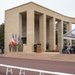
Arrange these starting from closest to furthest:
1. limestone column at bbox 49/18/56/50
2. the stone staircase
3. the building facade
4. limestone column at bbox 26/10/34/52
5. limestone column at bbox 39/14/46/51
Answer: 1. the stone staircase
2. limestone column at bbox 26/10/34/52
3. the building facade
4. limestone column at bbox 39/14/46/51
5. limestone column at bbox 49/18/56/50

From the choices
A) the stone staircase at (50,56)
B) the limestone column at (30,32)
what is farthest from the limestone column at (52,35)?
the stone staircase at (50,56)

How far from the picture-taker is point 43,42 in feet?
122

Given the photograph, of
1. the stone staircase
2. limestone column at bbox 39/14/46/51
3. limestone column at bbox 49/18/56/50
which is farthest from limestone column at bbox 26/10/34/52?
limestone column at bbox 49/18/56/50

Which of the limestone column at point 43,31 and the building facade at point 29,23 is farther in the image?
the limestone column at point 43,31

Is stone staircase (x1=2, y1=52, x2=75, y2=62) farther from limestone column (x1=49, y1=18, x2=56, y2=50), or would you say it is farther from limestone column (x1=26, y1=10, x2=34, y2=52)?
limestone column (x1=49, y1=18, x2=56, y2=50)

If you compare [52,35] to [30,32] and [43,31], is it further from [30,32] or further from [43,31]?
[30,32]

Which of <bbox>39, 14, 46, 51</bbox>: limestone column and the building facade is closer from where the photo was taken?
the building facade

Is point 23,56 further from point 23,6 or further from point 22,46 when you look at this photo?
point 23,6

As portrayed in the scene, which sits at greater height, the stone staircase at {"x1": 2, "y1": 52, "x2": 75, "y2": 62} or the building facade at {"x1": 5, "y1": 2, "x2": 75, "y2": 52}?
the building facade at {"x1": 5, "y1": 2, "x2": 75, "y2": 52}

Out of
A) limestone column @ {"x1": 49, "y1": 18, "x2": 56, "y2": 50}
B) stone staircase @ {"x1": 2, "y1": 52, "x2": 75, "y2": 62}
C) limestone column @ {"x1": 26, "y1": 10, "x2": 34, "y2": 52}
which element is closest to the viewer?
stone staircase @ {"x1": 2, "y1": 52, "x2": 75, "y2": 62}

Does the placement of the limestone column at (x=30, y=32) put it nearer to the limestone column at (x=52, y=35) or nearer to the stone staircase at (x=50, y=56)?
the stone staircase at (x=50, y=56)

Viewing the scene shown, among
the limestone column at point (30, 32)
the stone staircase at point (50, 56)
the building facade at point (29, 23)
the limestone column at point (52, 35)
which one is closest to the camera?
the stone staircase at point (50, 56)

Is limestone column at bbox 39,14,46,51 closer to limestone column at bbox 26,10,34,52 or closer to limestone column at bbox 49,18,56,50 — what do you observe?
limestone column at bbox 26,10,34,52

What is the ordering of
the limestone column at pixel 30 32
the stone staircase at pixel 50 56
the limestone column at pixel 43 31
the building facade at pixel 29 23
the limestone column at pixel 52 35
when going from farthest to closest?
the limestone column at pixel 52 35
the limestone column at pixel 43 31
the building facade at pixel 29 23
the limestone column at pixel 30 32
the stone staircase at pixel 50 56
